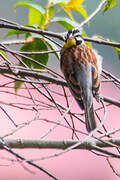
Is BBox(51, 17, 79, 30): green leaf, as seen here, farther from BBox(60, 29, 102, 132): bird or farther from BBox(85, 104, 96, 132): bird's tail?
BBox(85, 104, 96, 132): bird's tail

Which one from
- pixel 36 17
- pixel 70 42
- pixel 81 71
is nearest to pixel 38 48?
pixel 36 17

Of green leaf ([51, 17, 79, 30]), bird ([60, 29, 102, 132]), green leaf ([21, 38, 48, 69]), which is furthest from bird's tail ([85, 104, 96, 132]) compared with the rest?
green leaf ([51, 17, 79, 30])

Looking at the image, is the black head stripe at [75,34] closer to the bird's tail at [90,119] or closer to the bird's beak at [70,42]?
the bird's beak at [70,42]

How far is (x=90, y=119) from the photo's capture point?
2.38m

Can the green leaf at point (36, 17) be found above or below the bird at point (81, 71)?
above

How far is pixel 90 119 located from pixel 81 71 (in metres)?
0.53

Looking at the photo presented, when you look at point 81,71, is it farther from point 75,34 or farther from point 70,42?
point 70,42

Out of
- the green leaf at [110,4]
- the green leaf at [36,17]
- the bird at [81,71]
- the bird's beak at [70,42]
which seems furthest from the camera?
the bird's beak at [70,42]

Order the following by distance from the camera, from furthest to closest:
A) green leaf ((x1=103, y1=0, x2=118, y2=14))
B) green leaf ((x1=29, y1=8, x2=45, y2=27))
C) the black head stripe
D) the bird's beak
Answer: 1. the bird's beak
2. the black head stripe
3. green leaf ((x1=29, y1=8, x2=45, y2=27))
4. green leaf ((x1=103, y1=0, x2=118, y2=14))

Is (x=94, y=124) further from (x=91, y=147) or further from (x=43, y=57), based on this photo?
(x=43, y=57)

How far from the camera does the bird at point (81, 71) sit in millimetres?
2632

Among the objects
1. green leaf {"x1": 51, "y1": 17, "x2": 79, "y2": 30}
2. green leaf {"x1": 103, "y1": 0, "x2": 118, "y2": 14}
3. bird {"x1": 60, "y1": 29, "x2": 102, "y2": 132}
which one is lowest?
bird {"x1": 60, "y1": 29, "x2": 102, "y2": 132}

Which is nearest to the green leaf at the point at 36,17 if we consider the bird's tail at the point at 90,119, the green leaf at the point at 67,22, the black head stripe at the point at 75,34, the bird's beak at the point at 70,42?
the green leaf at the point at 67,22

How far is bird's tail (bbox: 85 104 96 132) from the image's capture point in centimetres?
232
